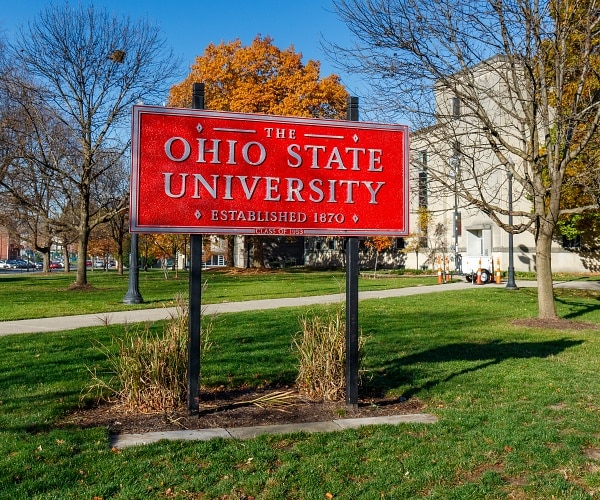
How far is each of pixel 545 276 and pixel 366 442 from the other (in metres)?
9.58

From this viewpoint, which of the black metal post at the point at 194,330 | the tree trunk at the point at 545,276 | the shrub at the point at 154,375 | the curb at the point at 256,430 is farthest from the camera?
the tree trunk at the point at 545,276

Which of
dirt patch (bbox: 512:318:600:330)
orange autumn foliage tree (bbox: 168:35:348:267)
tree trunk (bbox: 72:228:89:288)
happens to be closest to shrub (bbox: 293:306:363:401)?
dirt patch (bbox: 512:318:600:330)

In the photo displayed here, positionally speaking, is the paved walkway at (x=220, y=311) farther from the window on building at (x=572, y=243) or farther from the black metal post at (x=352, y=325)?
the window on building at (x=572, y=243)

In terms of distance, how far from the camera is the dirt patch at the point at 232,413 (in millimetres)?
5644

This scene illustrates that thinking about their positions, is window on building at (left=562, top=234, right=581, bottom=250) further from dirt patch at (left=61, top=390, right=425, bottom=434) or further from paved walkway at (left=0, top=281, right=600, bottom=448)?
dirt patch at (left=61, top=390, right=425, bottom=434)

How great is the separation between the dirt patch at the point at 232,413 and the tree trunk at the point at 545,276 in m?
7.68

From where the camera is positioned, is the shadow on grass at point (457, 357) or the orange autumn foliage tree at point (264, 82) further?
the orange autumn foliage tree at point (264, 82)

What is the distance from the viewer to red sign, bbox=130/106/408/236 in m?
5.93

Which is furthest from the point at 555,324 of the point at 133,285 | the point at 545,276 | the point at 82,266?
the point at 82,266

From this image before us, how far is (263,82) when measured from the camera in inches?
1505

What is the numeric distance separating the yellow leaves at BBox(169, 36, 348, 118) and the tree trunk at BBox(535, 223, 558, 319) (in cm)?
2422

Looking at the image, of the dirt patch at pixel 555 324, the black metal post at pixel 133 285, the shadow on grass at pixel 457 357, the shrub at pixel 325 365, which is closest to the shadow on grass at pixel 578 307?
the dirt patch at pixel 555 324

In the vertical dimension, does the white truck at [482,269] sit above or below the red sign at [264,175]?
below

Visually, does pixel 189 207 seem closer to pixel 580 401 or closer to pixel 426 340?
pixel 580 401
